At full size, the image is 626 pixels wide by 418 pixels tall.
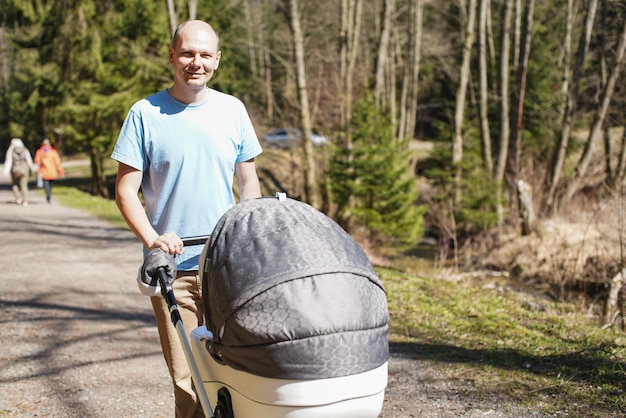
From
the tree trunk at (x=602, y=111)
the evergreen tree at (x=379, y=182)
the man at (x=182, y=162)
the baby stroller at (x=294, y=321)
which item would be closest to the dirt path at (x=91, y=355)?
the man at (x=182, y=162)

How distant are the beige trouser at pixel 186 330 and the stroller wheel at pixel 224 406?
0.61 meters

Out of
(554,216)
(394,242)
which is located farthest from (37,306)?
(554,216)

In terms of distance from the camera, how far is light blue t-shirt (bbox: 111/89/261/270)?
2.81m

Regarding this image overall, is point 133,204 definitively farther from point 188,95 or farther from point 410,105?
point 410,105

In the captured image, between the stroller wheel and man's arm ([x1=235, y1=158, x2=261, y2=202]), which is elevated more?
man's arm ([x1=235, y1=158, x2=261, y2=202])

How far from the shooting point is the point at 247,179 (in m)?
3.15

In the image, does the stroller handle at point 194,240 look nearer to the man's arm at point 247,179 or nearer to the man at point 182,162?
the man at point 182,162

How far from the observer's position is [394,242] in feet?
50.7

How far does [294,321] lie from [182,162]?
1034 mm

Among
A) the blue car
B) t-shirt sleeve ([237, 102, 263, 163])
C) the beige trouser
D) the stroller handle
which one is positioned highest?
t-shirt sleeve ([237, 102, 263, 163])

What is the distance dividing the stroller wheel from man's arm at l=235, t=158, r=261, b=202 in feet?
3.36

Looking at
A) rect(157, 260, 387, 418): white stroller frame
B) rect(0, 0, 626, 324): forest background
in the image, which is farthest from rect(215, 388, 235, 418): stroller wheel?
rect(0, 0, 626, 324): forest background

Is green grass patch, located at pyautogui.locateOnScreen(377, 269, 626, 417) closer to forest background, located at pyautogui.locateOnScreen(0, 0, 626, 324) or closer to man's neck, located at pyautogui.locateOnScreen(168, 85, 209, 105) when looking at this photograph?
forest background, located at pyautogui.locateOnScreen(0, 0, 626, 324)

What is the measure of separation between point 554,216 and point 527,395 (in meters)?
11.4
